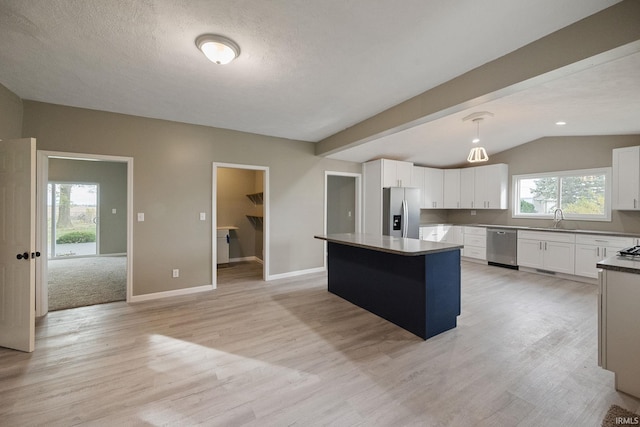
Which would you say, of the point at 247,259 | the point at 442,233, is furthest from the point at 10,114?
the point at 442,233

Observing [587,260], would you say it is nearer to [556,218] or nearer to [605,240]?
[605,240]

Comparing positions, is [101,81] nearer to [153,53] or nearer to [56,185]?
[153,53]

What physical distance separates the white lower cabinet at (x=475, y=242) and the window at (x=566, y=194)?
0.91m

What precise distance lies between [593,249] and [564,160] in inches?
75.9

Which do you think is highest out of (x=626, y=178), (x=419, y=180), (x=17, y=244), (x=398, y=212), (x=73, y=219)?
(x=419, y=180)

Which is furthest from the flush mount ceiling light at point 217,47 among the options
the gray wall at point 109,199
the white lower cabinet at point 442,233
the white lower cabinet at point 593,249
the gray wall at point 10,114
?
the gray wall at point 109,199

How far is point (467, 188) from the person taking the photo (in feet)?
21.9

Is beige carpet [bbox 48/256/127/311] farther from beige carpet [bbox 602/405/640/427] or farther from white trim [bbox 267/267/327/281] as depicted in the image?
beige carpet [bbox 602/405/640/427]

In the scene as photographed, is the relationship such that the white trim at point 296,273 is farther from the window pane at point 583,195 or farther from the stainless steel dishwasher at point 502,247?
the window pane at point 583,195

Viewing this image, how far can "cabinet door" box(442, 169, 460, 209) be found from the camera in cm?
687

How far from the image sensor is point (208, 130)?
4223 mm

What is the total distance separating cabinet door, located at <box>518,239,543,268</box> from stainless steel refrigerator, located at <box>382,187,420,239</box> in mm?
2109

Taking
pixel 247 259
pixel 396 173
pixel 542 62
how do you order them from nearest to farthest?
pixel 542 62 → pixel 396 173 → pixel 247 259

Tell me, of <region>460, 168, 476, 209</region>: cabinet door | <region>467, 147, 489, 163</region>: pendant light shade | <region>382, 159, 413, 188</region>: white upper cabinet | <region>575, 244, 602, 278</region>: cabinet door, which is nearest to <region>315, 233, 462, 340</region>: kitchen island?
<region>467, 147, 489, 163</region>: pendant light shade
